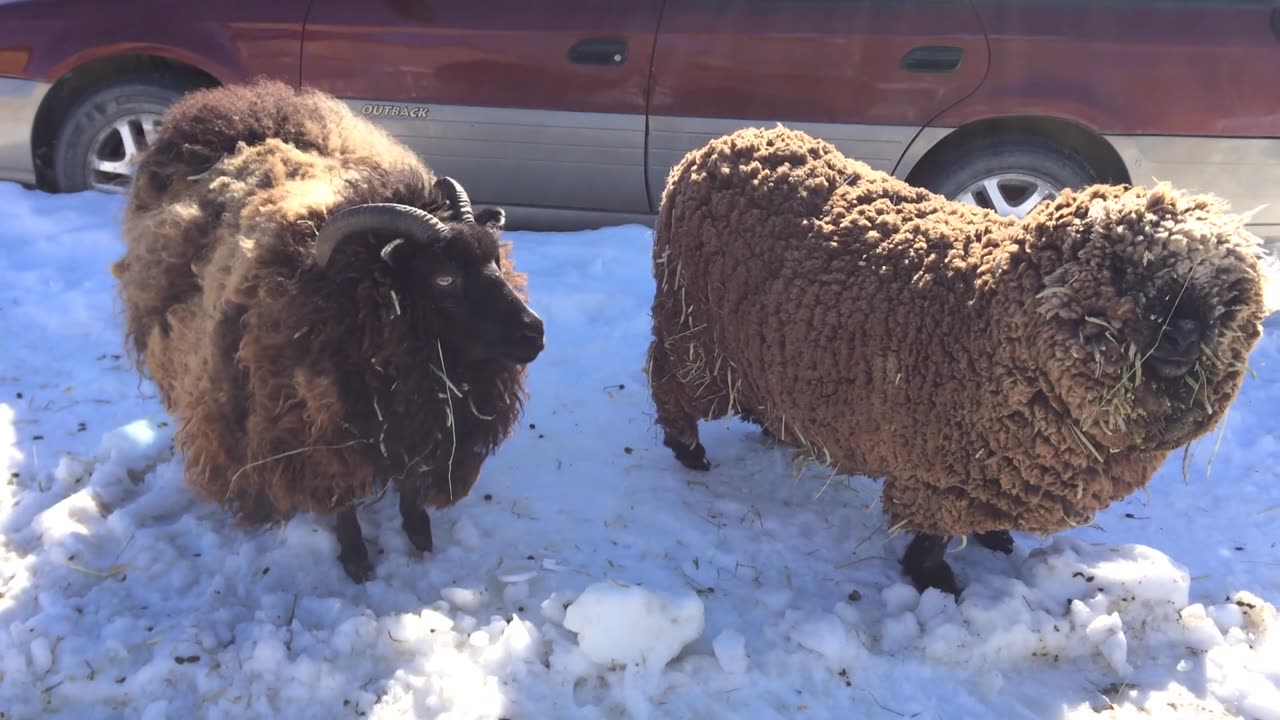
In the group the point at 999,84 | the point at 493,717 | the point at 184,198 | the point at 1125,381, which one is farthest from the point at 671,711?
the point at 999,84

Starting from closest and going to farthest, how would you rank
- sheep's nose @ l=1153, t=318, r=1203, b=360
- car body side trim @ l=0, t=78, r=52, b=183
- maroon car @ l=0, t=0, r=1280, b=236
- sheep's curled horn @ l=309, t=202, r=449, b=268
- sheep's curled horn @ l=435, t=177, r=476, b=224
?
1. sheep's nose @ l=1153, t=318, r=1203, b=360
2. sheep's curled horn @ l=309, t=202, r=449, b=268
3. sheep's curled horn @ l=435, t=177, r=476, b=224
4. maroon car @ l=0, t=0, r=1280, b=236
5. car body side trim @ l=0, t=78, r=52, b=183

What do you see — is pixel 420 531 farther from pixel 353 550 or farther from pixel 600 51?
pixel 600 51

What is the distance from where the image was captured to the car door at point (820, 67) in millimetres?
5004

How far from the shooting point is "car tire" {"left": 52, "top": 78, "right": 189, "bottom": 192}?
214 inches

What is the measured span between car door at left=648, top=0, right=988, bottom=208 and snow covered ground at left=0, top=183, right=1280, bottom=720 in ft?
6.93

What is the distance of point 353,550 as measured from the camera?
324cm

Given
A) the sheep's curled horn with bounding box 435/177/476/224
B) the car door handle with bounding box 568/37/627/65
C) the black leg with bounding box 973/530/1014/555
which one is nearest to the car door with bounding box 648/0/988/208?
the car door handle with bounding box 568/37/627/65

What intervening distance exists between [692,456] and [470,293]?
149cm

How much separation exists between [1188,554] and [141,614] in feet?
13.1

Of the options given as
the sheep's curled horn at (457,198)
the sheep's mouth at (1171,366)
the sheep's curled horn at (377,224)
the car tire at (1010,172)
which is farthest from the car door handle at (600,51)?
the sheep's mouth at (1171,366)

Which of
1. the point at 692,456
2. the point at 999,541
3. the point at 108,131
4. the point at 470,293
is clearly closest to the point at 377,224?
the point at 470,293

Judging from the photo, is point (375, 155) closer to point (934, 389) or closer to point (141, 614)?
point (141, 614)

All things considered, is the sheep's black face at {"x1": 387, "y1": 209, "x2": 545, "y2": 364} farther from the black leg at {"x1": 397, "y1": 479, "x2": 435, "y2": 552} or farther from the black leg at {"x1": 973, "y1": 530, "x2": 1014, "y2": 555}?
the black leg at {"x1": 973, "y1": 530, "x2": 1014, "y2": 555}

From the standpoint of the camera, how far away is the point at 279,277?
2.83 metres
